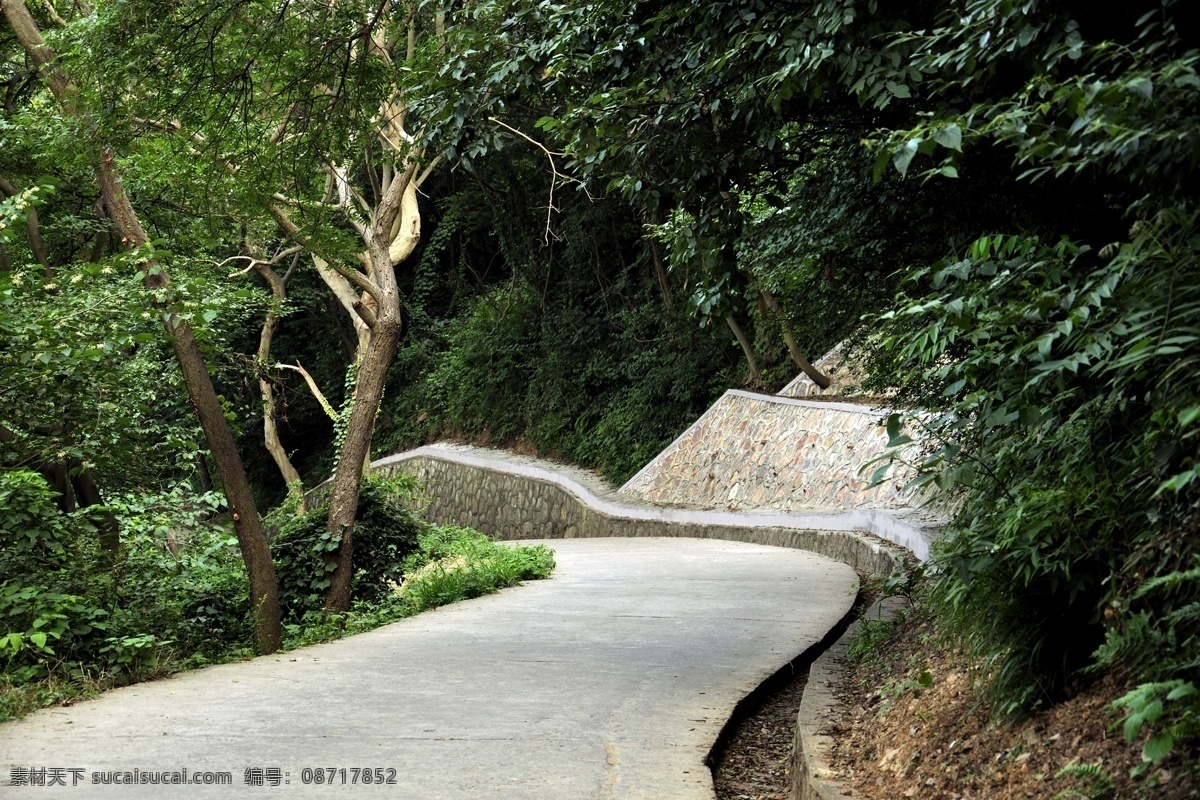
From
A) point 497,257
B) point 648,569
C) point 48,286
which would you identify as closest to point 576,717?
point 48,286

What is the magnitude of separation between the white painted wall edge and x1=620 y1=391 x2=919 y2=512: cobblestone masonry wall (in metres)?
0.26

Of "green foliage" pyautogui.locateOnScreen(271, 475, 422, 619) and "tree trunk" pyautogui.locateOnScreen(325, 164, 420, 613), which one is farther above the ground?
"tree trunk" pyautogui.locateOnScreen(325, 164, 420, 613)

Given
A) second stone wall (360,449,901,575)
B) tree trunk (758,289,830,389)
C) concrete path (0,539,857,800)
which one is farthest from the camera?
tree trunk (758,289,830,389)

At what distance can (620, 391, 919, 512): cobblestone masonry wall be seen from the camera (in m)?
14.2

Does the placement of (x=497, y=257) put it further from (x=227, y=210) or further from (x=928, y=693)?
(x=928, y=693)

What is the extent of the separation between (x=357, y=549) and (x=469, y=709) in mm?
5203

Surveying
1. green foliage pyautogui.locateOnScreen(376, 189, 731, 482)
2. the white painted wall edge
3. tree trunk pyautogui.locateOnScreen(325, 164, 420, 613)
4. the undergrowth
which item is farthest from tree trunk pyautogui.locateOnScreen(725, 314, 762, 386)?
tree trunk pyautogui.locateOnScreen(325, 164, 420, 613)

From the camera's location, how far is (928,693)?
450cm

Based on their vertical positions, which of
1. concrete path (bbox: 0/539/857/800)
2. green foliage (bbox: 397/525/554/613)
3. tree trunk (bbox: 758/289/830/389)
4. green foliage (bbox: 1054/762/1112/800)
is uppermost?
tree trunk (bbox: 758/289/830/389)

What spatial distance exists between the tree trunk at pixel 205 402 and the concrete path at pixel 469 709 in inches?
49.4

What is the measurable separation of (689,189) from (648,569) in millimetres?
5892

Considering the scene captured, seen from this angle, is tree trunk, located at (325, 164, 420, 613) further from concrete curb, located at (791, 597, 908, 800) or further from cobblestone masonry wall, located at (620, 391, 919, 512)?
cobblestone masonry wall, located at (620, 391, 919, 512)

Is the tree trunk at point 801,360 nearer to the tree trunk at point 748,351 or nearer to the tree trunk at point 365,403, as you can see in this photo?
the tree trunk at point 748,351

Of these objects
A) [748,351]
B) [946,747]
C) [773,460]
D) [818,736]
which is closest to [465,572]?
[818,736]
